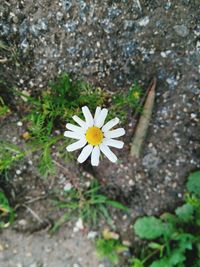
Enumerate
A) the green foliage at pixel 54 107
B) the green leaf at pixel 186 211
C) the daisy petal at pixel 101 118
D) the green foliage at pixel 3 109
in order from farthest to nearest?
the green leaf at pixel 186 211 < the green foliage at pixel 3 109 < the green foliage at pixel 54 107 < the daisy petal at pixel 101 118

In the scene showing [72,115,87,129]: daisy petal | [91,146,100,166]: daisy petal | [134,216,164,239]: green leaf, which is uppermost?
[72,115,87,129]: daisy petal

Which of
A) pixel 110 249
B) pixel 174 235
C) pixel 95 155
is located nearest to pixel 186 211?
pixel 174 235

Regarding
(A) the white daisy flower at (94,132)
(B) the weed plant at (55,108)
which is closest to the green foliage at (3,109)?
(B) the weed plant at (55,108)

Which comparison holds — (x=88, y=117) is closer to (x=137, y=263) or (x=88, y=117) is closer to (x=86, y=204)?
(x=86, y=204)

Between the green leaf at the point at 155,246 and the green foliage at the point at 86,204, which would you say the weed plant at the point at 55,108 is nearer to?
the green foliage at the point at 86,204

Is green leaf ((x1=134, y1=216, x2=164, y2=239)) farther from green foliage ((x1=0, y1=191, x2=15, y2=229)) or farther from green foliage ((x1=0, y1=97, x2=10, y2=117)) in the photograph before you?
green foliage ((x1=0, y1=97, x2=10, y2=117))

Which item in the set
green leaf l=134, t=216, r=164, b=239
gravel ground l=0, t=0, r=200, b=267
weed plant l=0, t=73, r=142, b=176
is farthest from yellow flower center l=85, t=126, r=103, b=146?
green leaf l=134, t=216, r=164, b=239
